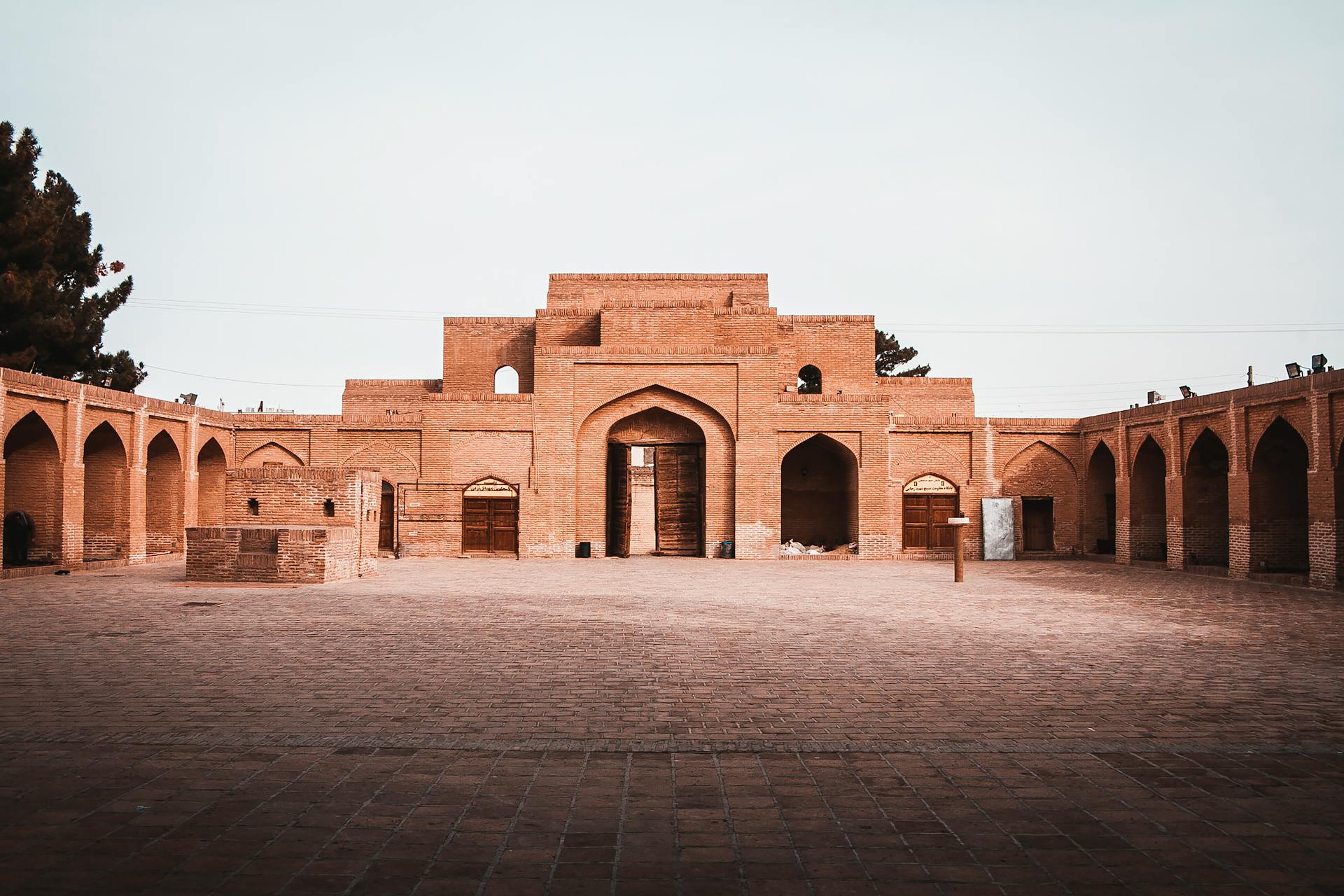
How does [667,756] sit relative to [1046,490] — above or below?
below

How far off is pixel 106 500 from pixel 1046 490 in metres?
22.7

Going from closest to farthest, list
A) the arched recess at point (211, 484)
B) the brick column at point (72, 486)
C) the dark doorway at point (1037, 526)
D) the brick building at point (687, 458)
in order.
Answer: the brick column at point (72, 486) < the brick building at point (687, 458) < the arched recess at point (211, 484) < the dark doorway at point (1037, 526)

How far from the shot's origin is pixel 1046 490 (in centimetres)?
2417

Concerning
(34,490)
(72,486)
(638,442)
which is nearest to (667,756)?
(72,486)

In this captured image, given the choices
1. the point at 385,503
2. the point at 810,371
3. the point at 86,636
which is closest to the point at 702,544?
the point at 385,503

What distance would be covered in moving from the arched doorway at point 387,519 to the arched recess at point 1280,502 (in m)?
19.4

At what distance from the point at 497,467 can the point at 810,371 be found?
1447 centimetres

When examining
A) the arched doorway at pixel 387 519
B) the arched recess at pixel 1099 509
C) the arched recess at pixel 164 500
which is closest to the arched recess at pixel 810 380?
the arched recess at pixel 1099 509

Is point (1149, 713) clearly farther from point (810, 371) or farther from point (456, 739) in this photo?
point (810, 371)

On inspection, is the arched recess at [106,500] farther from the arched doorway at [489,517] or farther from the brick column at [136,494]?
the arched doorway at [489,517]

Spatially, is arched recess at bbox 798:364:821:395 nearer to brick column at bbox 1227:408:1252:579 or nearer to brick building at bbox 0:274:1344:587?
brick building at bbox 0:274:1344:587

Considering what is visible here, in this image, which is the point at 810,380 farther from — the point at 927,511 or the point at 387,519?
the point at 387,519

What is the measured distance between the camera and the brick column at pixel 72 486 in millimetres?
17703

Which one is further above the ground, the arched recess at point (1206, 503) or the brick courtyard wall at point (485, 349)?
the brick courtyard wall at point (485, 349)
